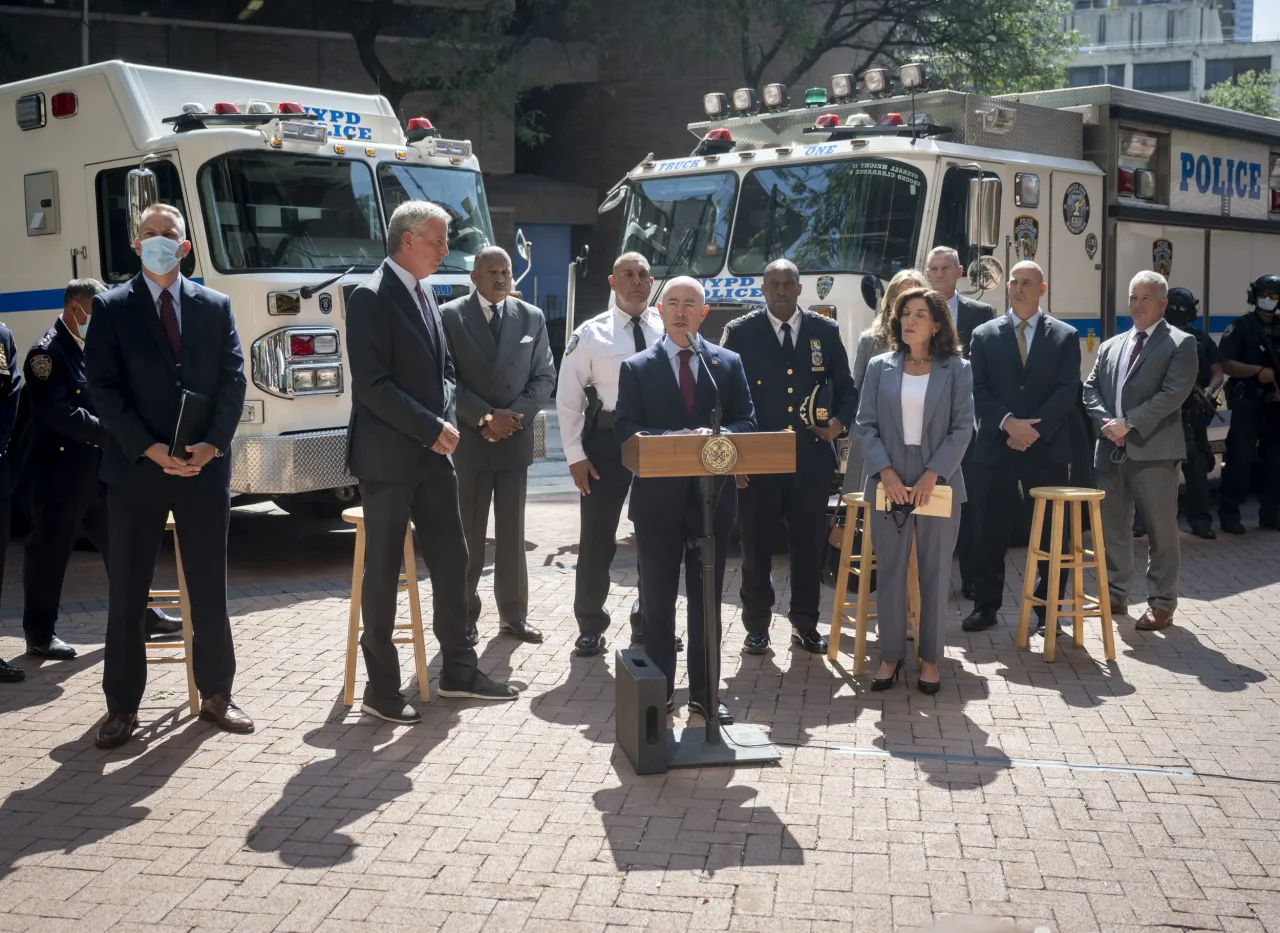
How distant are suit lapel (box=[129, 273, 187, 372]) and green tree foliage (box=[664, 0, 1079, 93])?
17.8 metres

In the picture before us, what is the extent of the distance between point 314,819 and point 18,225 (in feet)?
23.1

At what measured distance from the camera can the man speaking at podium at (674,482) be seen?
19.1ft

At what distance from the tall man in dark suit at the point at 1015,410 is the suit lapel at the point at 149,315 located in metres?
4.37

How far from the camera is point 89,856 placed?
4.71m

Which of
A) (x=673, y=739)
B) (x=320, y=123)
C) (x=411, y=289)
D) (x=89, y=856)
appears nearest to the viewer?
(x=89, y=856)

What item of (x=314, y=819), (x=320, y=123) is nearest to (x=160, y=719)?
(x=314, y=819)

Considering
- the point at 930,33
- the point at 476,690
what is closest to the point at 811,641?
the point at 476,690

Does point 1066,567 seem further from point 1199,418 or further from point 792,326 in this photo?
point 1199,418

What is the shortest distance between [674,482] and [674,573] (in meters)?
0.39

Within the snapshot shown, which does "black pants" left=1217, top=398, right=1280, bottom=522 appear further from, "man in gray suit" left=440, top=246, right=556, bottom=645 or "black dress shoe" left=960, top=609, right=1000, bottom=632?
"man in gray suit" left=440, top=246, right=556, bottom=645

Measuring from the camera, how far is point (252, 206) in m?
9.32

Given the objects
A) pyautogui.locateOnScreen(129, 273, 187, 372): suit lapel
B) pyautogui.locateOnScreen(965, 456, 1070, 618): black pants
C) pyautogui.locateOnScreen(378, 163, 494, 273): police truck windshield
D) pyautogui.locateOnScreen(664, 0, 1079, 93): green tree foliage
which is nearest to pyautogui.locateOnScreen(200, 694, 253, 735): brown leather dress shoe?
pyautogui.locateOnScreen(129, 273, 187, 372): suit lapel

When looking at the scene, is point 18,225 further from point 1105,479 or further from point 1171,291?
point 1171,291

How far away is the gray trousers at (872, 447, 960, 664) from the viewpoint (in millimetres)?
6648
